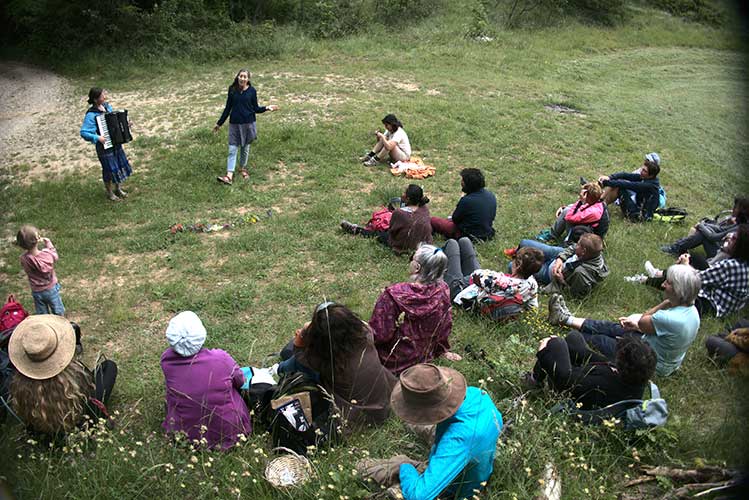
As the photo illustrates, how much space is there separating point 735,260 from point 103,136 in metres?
8.71

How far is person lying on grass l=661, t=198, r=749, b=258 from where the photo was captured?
7307 mm

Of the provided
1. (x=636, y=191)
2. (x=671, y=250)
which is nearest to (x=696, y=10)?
(x=636, y=191)

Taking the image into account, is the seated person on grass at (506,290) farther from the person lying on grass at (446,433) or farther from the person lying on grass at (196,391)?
the person lying on grass at (196,391)

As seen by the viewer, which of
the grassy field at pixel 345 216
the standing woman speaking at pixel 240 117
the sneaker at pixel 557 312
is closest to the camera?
the grassy field at pixel 345 216

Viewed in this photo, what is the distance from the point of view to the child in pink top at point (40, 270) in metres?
6.29

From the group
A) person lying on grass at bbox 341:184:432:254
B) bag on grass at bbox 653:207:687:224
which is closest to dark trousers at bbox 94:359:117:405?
person lying on grass at bbox 341:184:432:254

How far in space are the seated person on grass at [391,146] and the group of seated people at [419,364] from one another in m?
4.83

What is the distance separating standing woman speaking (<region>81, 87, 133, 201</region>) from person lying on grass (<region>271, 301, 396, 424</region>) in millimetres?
6314

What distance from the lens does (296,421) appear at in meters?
4.17

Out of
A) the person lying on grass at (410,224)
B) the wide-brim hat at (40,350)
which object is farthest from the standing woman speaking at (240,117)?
the wide-brim hat at (40,350)

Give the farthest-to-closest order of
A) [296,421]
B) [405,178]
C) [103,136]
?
[405,178], [103,136], [296,421]

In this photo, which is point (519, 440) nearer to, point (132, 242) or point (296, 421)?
point (296, 421)

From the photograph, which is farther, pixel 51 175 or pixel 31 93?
pixel 31 93

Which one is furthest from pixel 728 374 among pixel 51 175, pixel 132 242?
pixel 51 175
